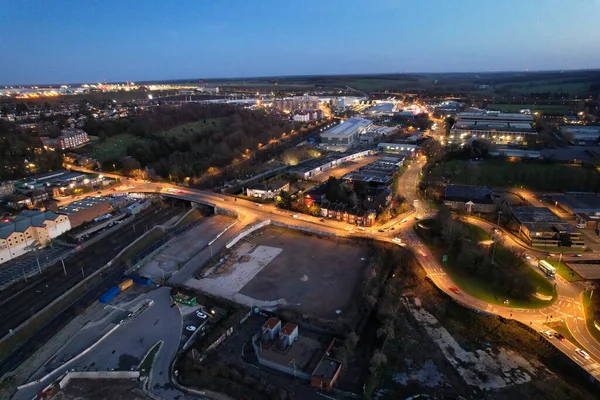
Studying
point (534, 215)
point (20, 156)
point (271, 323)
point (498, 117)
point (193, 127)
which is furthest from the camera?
point (498, 117)

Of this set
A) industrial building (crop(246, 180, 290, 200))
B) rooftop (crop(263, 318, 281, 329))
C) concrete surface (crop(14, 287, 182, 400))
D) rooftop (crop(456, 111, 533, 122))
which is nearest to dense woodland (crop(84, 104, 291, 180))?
industrial building (crop(246, 180, 290, 200))

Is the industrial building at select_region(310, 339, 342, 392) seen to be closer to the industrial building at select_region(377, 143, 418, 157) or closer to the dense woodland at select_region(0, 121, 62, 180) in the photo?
the dense woodland at select_region(0, 121, 62, 180)

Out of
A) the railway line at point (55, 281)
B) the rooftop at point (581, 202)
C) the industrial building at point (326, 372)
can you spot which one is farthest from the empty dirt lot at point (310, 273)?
the rooftop at point (581, 202)

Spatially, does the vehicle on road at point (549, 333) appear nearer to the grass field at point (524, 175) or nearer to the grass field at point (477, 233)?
the grass field at point (477, 233)

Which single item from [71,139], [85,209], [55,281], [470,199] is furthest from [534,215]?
[71,139]

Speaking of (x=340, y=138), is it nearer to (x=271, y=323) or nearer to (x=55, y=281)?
(x=271, y=323)

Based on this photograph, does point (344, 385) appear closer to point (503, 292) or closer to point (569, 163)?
point (503, 292)
